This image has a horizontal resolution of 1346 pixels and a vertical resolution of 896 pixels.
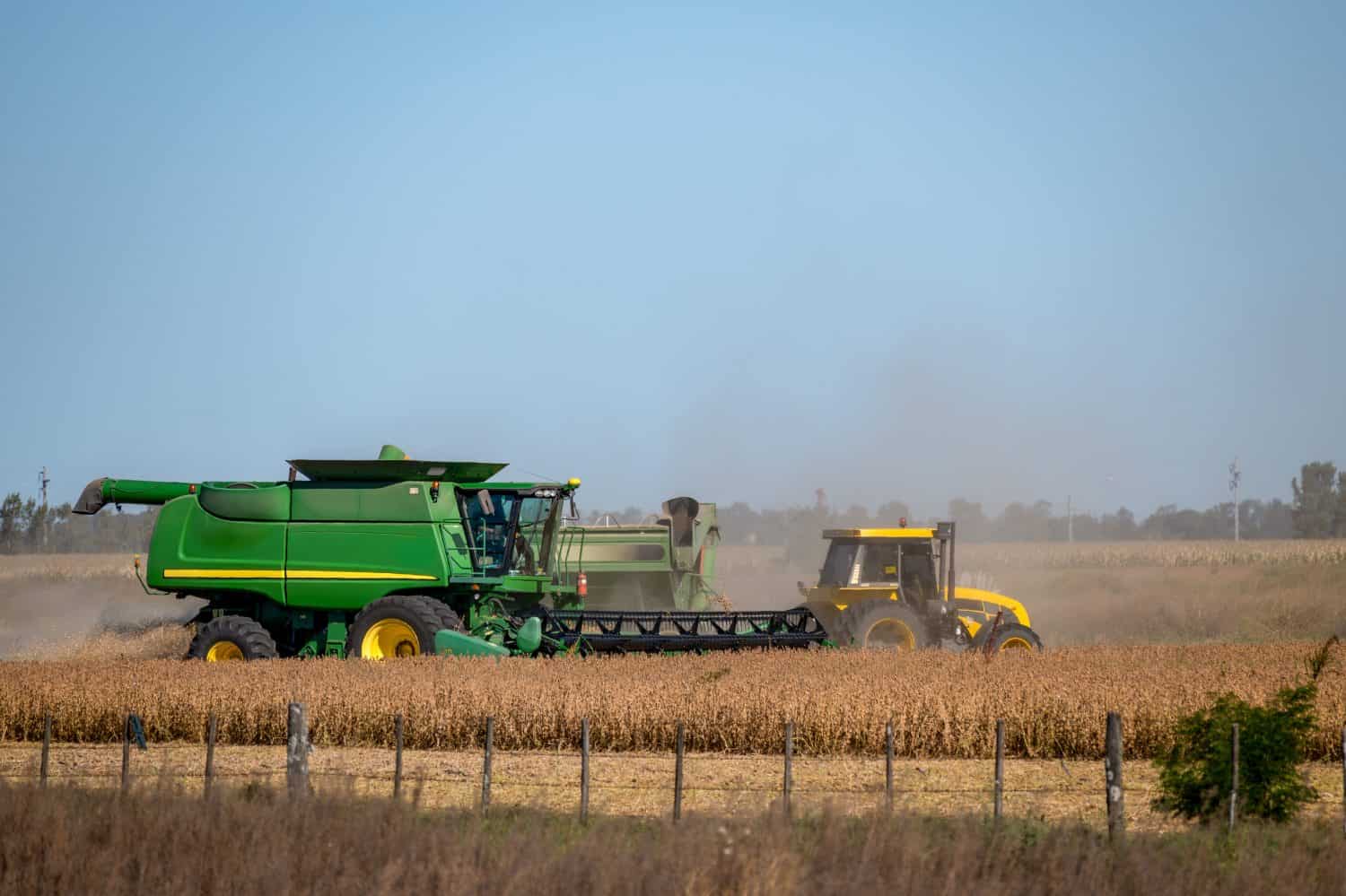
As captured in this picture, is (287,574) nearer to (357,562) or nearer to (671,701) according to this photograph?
(357,562)

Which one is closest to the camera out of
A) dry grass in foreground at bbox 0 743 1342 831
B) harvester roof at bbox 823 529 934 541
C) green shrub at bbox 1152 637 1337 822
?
green shrub at bbox 1152 637 1337 822

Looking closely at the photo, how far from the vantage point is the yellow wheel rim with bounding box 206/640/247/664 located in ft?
66.0

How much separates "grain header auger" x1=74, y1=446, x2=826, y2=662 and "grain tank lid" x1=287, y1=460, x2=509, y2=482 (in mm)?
20

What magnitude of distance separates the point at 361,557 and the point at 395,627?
1108mm

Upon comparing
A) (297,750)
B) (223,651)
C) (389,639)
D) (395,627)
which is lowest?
(223,651)

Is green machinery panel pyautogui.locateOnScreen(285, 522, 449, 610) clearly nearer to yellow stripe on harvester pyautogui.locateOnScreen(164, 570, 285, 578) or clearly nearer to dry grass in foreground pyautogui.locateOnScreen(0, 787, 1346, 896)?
yellow stripe on harvester pyautogui.locateOnScreen(164, 570, 285, 578)

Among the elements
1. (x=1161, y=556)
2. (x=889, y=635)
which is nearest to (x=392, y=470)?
(x=889, y=635)

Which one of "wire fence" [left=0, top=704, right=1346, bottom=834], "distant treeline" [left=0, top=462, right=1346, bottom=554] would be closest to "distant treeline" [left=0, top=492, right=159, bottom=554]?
"distant treeline" [left=0, top=462, right=1346, bottom=554]

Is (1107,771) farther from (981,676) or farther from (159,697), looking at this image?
A: (159,697)

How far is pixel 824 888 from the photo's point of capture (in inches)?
316

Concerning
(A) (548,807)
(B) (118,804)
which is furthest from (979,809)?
(B) (118,804)

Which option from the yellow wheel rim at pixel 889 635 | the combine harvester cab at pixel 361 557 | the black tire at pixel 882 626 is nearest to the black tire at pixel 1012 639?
the black tire at pixel 882 626

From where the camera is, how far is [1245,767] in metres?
10.8

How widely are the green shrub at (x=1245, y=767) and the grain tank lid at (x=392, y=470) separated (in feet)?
39.0
